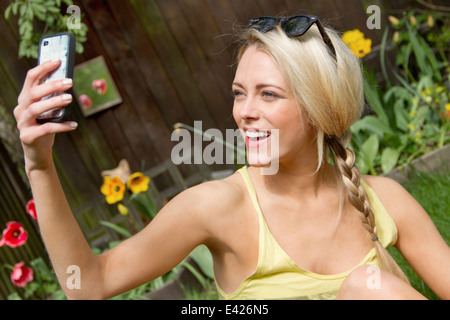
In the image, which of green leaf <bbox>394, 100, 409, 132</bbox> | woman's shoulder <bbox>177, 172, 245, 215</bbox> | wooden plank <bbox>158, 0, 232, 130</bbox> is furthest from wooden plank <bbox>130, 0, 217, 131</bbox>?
woman's shoulder <bbox>177, 172, 245, 215</bbox>

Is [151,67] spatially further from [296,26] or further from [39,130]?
[39,130]

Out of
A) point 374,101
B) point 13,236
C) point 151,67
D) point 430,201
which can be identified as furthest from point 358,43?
point 13,236

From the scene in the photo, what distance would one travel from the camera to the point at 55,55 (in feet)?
4.24

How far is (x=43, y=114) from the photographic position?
1216mm

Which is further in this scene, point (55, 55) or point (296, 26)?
point (296, 26)

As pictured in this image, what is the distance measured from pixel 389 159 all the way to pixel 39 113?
243cm

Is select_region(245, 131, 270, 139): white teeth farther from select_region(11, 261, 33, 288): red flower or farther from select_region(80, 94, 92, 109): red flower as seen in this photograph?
select_region(80, 94, 92, 109): red flower

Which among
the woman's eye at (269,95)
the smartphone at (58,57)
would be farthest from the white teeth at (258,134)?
the smartphone at (58,57)

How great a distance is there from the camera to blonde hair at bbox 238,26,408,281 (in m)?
1.60

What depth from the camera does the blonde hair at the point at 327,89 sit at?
160 cm

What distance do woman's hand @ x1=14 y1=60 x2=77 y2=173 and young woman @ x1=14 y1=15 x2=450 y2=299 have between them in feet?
1.03

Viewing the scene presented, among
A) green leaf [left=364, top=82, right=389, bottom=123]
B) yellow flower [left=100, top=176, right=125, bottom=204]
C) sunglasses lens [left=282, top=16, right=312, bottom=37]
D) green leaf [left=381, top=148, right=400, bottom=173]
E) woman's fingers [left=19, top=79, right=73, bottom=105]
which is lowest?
green leaf [left=381, top=148, right=400, bottom=173]

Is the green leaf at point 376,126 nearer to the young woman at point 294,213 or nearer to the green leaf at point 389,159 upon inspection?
the green leaf at point 389,159
